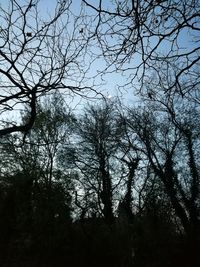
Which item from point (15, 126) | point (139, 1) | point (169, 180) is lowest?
point (15, 126)

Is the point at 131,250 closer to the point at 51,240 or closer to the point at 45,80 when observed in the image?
the point at 51,240

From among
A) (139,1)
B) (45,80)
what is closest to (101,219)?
(45,80)

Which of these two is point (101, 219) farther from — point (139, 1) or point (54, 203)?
point (139, 1)

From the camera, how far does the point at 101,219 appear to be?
22.7 meters

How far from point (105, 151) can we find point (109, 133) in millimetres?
1322

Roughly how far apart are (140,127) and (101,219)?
21.3 feet

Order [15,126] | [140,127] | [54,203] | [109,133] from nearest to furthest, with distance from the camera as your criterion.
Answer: [15,126] → [54,203] → [140,127] → [109,133]

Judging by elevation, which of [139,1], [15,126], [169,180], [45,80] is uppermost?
[169,180]

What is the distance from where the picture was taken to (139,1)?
516 cm

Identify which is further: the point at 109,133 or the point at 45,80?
the point at 109,133

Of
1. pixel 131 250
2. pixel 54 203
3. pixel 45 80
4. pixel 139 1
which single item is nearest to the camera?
pixel 139 1

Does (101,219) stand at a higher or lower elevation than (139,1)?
higher

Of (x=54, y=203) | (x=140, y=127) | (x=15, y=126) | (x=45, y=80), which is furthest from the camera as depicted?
(x=140, y=127)

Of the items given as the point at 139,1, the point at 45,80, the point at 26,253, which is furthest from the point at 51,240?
the point at 139,1
